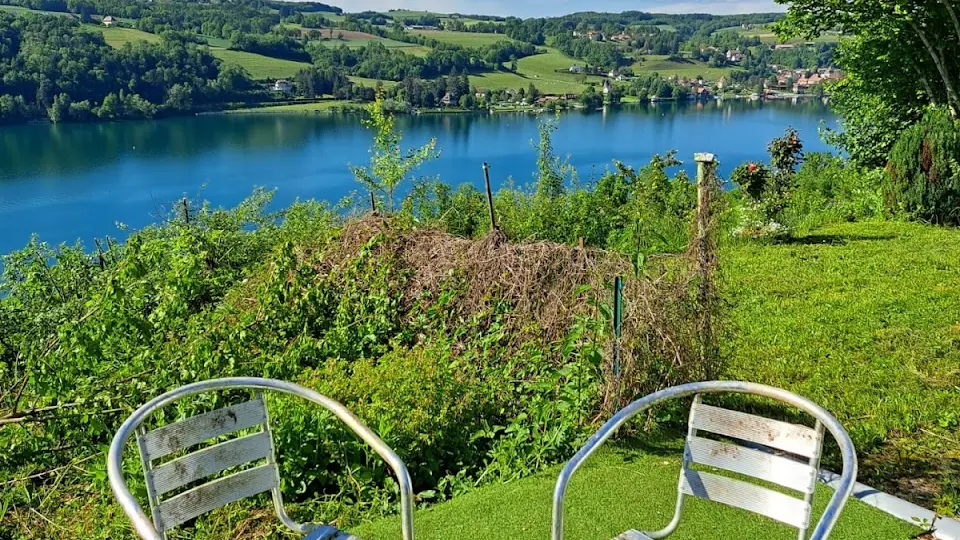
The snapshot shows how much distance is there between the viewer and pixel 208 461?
1918 millimetres

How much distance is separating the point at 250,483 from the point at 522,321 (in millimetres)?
2896

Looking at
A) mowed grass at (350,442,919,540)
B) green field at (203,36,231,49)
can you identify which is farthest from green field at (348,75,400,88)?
mowed grass at (350,442,919,540)

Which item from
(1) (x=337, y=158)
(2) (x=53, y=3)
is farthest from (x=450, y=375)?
(2) (x=53, y=3)

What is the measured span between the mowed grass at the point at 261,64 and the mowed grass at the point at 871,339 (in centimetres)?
5108

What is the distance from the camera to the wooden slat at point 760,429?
1818 mm

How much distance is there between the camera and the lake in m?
22.2

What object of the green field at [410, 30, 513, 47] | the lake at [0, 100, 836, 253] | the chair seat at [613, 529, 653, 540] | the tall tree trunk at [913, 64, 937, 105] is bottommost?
the lake at [0, 100, 836, 253]

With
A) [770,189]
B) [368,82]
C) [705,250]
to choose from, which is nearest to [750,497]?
[705,250]

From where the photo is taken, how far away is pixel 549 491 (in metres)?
3.11

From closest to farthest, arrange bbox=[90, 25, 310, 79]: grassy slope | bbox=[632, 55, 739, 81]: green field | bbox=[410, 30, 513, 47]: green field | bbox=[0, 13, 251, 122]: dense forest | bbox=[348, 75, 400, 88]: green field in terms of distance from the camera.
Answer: bbox=[0, 13, 251, 122]: dense forest < bbox=[348, 75, 400, 88]: green field < bbox=[90, 25, 310, 79]: grassy slope < bbox=[632, 55, 739, 81]: green field < bbox=[410, 30, 513, 47]: green field

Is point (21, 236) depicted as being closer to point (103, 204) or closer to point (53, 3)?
point (103, 204)

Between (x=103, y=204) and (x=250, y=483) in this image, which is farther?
(x=103, y=204)

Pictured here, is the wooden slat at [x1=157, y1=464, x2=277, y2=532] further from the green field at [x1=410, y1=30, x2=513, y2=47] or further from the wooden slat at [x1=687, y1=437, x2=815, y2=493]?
the green field at [x1=410, y1=30, x2=513, y2=47]

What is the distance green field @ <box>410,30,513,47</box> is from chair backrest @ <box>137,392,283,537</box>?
3012 inches
